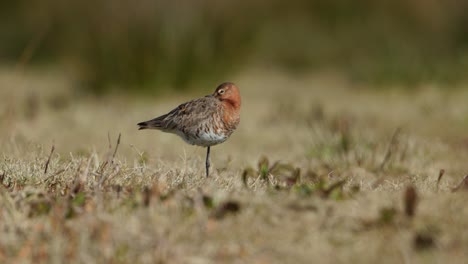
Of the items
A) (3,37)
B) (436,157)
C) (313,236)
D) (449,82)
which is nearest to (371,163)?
(436,157)

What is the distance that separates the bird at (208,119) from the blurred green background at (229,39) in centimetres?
366

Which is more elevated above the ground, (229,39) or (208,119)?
(229,39)

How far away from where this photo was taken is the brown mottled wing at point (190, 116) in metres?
5.47

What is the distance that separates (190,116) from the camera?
5.53m

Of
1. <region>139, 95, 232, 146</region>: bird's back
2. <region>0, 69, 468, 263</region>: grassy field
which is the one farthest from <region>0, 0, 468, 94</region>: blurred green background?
<region>139, 95, 232, 146</region>: bird's back

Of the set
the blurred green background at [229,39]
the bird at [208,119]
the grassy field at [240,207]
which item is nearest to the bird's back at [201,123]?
the bird at [208,119]

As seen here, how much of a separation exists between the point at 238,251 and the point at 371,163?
Result: 313cm

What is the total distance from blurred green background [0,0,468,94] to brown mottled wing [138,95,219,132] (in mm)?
3566

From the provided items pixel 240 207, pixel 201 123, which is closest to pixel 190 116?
pixel 201 123

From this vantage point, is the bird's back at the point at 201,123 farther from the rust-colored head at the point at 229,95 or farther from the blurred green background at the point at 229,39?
the blurred green background at the point at 229,39

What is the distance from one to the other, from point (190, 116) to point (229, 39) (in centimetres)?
572

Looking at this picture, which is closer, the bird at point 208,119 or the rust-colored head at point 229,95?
the bird at point 208,119

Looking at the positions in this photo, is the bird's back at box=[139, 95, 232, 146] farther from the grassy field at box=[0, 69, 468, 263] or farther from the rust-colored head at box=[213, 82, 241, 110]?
the grassy field at box=[0, 69, 468, 263]

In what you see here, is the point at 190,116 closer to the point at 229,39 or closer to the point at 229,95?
the point at 229,95
